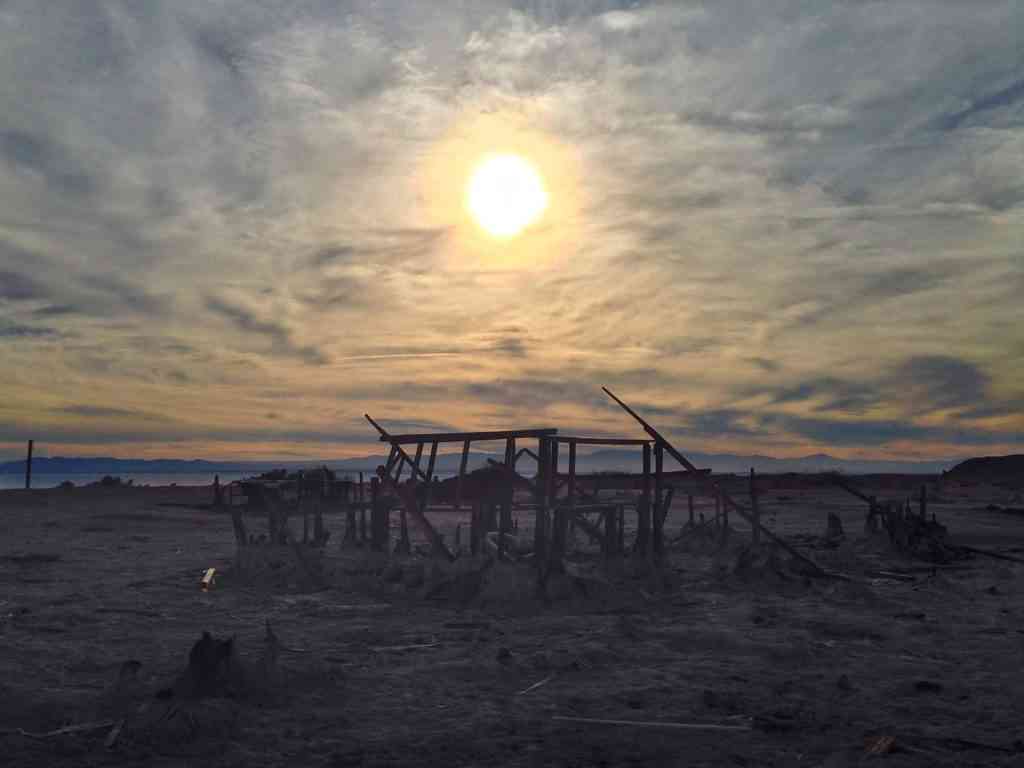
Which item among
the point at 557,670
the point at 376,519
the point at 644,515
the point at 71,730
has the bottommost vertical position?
the point at 71,730

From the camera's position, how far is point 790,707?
31.9ft

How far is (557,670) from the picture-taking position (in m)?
11.6

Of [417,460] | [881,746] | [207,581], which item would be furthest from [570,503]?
A: [881,746]

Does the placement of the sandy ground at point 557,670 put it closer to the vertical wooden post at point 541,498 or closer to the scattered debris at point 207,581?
the scattered debris at point 207,581

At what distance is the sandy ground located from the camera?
8273mm

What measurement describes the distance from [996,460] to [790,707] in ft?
363

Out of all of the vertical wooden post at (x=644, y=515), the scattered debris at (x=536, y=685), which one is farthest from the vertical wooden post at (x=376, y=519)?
the scattered debris at (x=536, y=685)

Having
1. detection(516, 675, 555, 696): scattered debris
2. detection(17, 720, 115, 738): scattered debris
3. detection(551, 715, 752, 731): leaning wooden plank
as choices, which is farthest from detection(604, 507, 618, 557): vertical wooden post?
detection(17, 720, 115, 738): scattered debris

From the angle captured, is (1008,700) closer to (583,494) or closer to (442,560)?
(442,560)

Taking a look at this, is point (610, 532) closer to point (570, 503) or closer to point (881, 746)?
point (570, 503)

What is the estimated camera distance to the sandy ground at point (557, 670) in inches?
326

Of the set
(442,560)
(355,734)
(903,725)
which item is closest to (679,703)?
(903,725)

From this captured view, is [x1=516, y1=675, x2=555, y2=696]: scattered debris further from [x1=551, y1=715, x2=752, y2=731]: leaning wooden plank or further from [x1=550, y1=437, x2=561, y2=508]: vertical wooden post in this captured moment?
[x1=550, y1=437, x2=561, y2=508]: vertical wooden post

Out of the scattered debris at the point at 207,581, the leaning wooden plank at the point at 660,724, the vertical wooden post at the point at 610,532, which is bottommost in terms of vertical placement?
the leaning wooden plank at the point at 660,724
